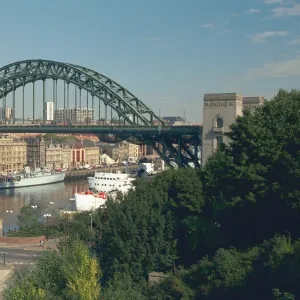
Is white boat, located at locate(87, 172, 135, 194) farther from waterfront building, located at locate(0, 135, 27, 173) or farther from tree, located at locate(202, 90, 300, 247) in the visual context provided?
waterfront building, located at locate(0, 135, 27, 173)

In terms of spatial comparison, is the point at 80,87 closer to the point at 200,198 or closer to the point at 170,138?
the point at 170,138

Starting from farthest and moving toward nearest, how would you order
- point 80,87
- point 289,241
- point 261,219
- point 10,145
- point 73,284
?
point 10,145, point 80,87, point 261,219, point 289,241, point 73,284

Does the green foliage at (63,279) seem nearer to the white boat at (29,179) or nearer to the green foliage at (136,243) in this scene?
the green foliage at (136,243)

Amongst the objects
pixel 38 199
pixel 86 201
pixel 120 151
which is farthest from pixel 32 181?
pixel 120 151

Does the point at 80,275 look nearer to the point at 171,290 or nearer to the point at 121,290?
the point at 121,290

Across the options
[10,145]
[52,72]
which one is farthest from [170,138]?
[10,145]

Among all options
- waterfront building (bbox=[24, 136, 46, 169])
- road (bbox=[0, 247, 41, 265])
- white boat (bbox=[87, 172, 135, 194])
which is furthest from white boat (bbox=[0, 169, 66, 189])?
road (bbox=[0, 247, 41, 265])
